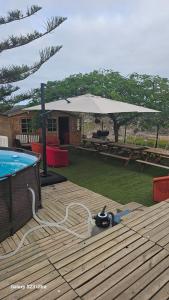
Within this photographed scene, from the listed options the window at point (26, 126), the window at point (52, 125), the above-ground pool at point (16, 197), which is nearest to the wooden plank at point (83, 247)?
the above-ground pool at point (16, 197)

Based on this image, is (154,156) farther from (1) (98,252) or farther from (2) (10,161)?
(1) (98,252)

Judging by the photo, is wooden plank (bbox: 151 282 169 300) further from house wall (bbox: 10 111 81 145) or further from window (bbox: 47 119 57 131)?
window (bbox: 47 119 57 131)

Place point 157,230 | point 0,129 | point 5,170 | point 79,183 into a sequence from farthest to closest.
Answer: point 0,129
point 5,170
point 79,183
point 157,230

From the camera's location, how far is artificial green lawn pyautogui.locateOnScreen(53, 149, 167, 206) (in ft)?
19.4

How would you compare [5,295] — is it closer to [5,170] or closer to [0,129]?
[5,170]

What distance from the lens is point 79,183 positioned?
687 cm

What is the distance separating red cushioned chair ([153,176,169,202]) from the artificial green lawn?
23 cm

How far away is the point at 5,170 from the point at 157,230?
6543 mm

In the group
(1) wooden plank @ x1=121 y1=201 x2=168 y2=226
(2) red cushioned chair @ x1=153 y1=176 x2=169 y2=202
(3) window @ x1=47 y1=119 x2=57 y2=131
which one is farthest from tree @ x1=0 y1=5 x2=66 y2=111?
(1) wooden plank @ x1=121 y1=201 x2=168 y2=226

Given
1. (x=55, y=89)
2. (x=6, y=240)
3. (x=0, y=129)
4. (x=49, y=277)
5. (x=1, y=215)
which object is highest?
(x=55, y=89)

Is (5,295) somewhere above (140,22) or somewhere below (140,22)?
below

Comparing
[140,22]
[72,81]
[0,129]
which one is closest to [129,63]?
[72,81]

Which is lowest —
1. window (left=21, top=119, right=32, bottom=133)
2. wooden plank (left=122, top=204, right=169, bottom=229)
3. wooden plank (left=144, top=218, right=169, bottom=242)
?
wooden plank (left=144, top=218, right=169, bottom=242)

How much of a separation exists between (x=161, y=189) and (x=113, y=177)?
7.27 ft
